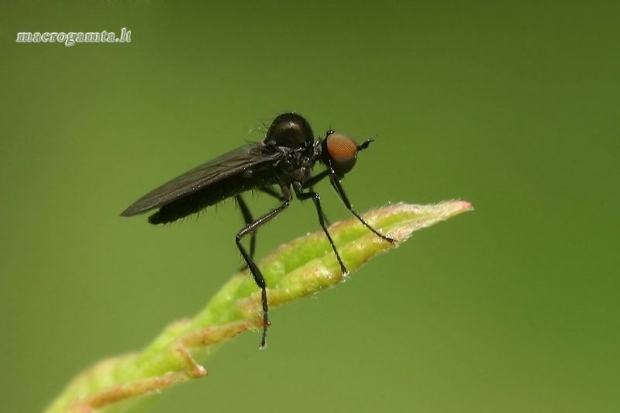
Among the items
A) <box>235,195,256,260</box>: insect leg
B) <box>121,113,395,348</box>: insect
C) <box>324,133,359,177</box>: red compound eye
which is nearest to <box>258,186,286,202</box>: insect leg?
<box>121,113,395,348</box>: insect

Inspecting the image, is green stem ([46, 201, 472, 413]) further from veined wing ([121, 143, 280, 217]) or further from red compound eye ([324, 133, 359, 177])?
red compound eye ([324, 133, 359, 177])

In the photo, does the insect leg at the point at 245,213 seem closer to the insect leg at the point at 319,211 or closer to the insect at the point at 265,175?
the insect at the point at 265,175

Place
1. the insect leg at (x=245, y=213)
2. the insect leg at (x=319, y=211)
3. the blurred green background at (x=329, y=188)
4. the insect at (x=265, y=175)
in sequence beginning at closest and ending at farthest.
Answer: the insect leg at (x=319, y=211), the insect at (x=265, y=175), the insect leg at (x=245, y=213), the blurred green background at (x=329, y=188)

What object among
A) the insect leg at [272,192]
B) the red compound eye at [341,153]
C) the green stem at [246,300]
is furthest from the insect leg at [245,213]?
the green stem at [246,300]

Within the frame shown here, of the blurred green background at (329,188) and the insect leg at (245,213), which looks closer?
the insect leg at (245,213)

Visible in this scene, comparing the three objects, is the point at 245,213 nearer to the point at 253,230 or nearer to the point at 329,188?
the point at 253,230

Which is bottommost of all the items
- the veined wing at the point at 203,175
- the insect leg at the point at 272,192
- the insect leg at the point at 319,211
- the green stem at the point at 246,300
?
the green stem at the point at 246,300

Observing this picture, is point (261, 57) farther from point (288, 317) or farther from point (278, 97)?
point (288, 317)

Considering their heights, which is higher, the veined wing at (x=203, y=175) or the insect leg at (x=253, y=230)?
the veined wing at (x=203, y=175)

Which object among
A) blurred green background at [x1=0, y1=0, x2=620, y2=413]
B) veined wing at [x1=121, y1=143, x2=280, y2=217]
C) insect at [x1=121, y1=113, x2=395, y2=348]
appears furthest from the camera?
blurred green background at [x1=0, y1=0, x2=620, y2=413]
